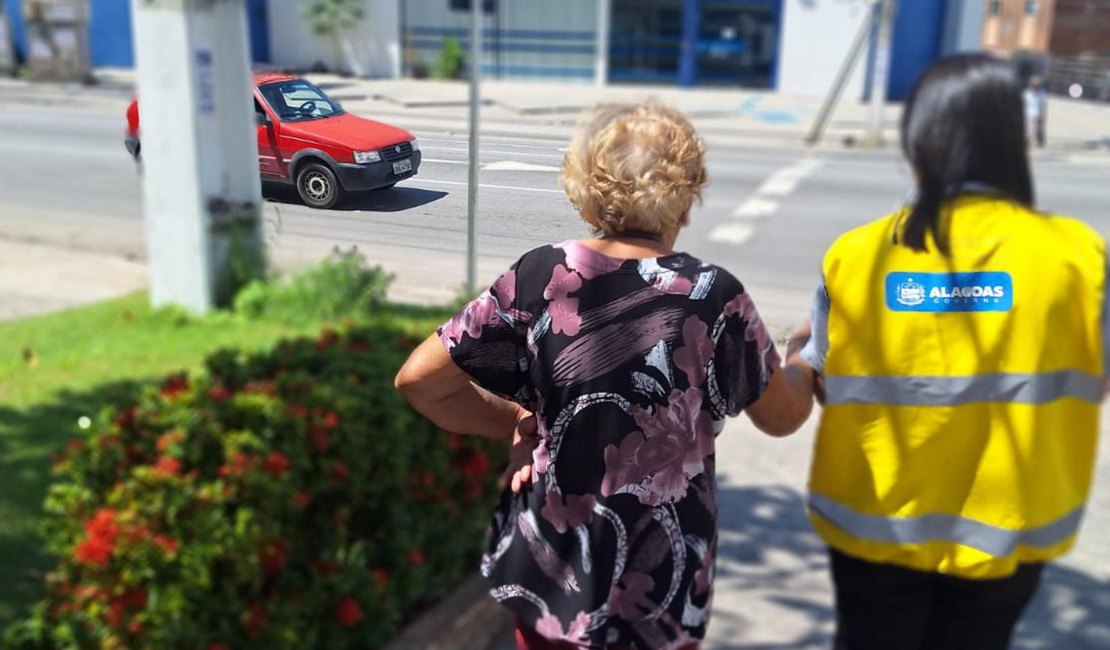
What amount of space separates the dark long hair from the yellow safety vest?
0.04m

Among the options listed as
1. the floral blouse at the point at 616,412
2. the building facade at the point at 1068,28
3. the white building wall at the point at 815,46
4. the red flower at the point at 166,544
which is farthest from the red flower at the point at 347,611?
the building facade at the point at 1068,28

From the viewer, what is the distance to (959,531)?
2.31 metres

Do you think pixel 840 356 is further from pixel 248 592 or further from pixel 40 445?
pixel 40 445

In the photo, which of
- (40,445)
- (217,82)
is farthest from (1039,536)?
(217,82)

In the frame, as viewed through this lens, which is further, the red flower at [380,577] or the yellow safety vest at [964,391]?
the red flower at [380,577]

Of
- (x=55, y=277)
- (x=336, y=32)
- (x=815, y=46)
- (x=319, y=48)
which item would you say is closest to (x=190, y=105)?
(x=336, y=32)

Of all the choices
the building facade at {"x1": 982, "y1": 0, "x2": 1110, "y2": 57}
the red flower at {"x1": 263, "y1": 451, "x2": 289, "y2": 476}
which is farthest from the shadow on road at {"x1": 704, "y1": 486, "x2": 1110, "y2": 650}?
the building facade at {"x1": 982, "y1": 0, "x2": 1110, "y2": 57}

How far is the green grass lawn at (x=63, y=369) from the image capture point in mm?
3660

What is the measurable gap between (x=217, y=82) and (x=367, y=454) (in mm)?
2907

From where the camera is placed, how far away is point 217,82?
5430 millimetres

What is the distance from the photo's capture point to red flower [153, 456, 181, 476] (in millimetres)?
2822

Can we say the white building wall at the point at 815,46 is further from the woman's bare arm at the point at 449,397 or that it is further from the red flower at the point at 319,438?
the woman's bare arm at the point at 449,397

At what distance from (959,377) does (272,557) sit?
1.93m

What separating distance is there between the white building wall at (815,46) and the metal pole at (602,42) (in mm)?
4200
